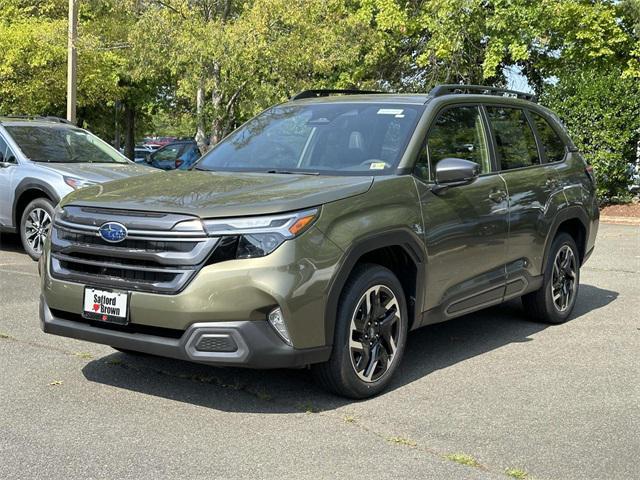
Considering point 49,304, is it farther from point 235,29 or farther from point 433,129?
point 235,29

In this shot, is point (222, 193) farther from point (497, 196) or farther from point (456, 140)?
point (497, 196)

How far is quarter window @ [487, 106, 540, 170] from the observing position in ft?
21.3

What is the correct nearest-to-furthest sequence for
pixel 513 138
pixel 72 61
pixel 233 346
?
1. pixel 233 346
2. pixel 513 138
3. pixel 72 61

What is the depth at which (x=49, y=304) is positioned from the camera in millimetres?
4945

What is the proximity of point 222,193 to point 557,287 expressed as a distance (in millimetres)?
3569

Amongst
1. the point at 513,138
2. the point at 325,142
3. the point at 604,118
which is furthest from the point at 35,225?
the point at 604,118

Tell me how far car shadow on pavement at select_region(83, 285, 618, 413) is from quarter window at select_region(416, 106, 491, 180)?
4.29 feet

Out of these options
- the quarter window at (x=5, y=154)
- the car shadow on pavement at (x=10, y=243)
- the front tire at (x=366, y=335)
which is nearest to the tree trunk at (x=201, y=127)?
the car shadow on pavement at (x=10, y=243)

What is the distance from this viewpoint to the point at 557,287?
23.6ft

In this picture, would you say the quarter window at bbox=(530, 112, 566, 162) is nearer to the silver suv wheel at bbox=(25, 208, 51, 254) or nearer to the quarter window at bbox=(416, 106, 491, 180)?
the quarter window at bbox=(416, 106, 491, 180)

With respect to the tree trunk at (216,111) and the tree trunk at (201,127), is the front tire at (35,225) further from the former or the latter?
the tree trunk at (201,127)

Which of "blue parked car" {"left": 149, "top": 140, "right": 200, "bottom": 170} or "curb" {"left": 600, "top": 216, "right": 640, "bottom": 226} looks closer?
"curb" {"left": 600, "top": 216, "right": 640, "bottom": 226}

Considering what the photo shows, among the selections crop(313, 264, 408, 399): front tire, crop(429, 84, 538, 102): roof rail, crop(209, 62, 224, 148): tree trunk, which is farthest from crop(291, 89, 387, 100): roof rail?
crop(209, 62, 224, 148): tree trunk

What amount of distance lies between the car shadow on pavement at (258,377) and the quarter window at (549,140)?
154 cm
